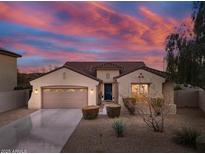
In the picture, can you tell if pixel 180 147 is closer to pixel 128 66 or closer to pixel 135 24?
pixel 135 24

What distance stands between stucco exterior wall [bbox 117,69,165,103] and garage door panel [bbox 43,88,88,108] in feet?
12.5

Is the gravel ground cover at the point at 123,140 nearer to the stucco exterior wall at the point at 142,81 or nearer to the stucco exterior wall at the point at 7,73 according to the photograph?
the stucco exterior wall at the point at 142,81

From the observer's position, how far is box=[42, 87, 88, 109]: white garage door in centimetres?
2470

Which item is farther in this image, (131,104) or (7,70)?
(7,70)

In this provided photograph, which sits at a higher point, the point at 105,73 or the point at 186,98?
the point at 105,73

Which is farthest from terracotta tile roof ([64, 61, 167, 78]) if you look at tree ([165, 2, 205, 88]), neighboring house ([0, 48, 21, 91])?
Answer: tree ([165, 2, 205, 88])

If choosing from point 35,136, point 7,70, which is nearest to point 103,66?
point 7,70

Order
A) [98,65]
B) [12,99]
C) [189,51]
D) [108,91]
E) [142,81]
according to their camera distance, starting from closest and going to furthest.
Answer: [189,51]
[142,81]
[12,99]
[108,91]
[98,65]

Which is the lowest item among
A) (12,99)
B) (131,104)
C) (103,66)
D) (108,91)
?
(131,104)

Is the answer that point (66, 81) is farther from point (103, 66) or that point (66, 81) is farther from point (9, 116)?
point (103, 66)

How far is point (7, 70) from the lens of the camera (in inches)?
1056

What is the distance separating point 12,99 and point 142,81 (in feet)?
40.0

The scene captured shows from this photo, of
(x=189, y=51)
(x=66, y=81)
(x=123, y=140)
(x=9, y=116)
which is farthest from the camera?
(x=66, y=81)

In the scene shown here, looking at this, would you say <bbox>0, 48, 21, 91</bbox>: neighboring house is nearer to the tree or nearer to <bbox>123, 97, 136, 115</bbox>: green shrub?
<bbox>123, 97, 136, 115</bbox>: green shrub
